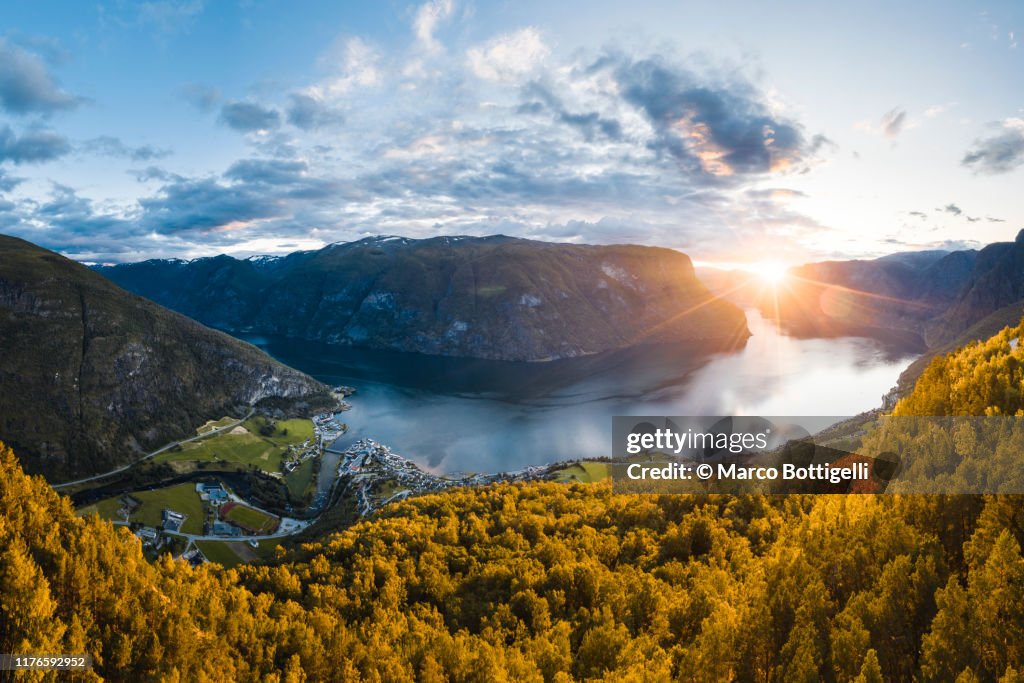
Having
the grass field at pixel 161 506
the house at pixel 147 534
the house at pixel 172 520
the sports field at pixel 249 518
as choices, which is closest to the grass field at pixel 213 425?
the grass field at pixel 161 506

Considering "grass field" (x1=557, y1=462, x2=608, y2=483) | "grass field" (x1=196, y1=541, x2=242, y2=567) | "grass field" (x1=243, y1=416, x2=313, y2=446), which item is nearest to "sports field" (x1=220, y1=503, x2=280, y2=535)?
"grass field" (x1=196, y1=541, x2=242, y2=567)

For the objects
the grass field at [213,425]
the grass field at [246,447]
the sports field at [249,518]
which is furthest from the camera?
the grass field at [213,425]

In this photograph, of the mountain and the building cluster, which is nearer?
the building cluster

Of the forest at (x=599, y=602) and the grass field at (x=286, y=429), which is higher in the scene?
the forest at (x=599, y=602)
